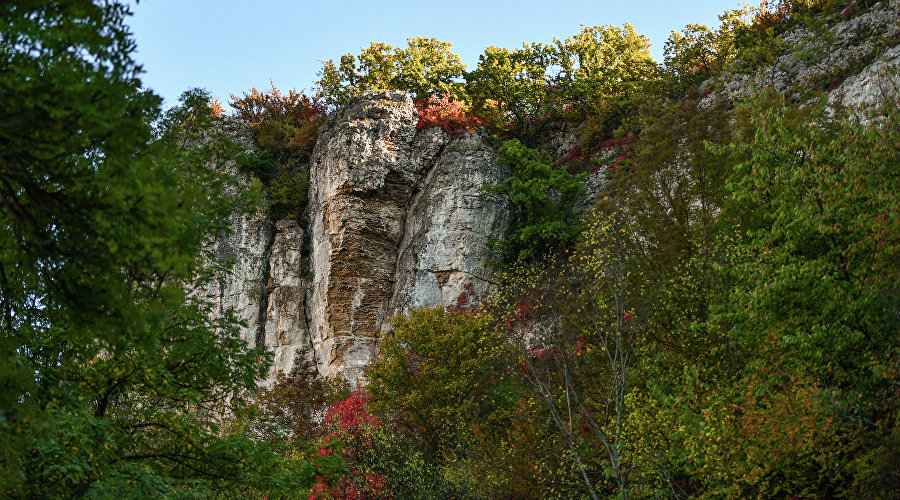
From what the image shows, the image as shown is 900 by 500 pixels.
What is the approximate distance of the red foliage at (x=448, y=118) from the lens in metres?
33.4

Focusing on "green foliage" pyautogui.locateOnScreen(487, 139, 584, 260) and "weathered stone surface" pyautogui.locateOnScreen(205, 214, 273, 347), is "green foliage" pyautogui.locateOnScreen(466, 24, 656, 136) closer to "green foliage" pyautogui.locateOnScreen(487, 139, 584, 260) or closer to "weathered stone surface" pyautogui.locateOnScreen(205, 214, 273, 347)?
"green foliage" pyautogui.locateOnScreen(487, 139, 584, 260)

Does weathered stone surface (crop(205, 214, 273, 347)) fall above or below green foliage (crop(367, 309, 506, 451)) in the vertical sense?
above

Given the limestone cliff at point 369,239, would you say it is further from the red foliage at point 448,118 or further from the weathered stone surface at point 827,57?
the red foliage at point 448,118

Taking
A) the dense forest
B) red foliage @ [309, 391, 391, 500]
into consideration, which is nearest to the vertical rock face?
the dense forest

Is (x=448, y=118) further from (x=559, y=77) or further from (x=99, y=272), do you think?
(x=99, y=272)

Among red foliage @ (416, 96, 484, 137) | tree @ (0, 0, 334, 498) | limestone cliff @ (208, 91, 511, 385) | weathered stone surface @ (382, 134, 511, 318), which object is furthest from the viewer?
red foliage @ (416, 96, 484, 137)

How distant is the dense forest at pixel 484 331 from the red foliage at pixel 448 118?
31.8ft

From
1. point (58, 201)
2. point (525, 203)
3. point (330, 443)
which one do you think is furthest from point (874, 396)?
point (525, 203)

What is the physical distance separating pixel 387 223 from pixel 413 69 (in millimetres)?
8605

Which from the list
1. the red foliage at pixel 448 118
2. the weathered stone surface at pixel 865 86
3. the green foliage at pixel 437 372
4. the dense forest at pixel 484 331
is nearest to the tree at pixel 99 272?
the dense forest at pixel 484 331

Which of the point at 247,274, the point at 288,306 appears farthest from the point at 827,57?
the point at 247,274

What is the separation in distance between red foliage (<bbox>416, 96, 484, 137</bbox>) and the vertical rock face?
535 mm

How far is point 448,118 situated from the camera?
110 ft

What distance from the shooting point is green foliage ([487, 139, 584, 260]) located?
28.8m
